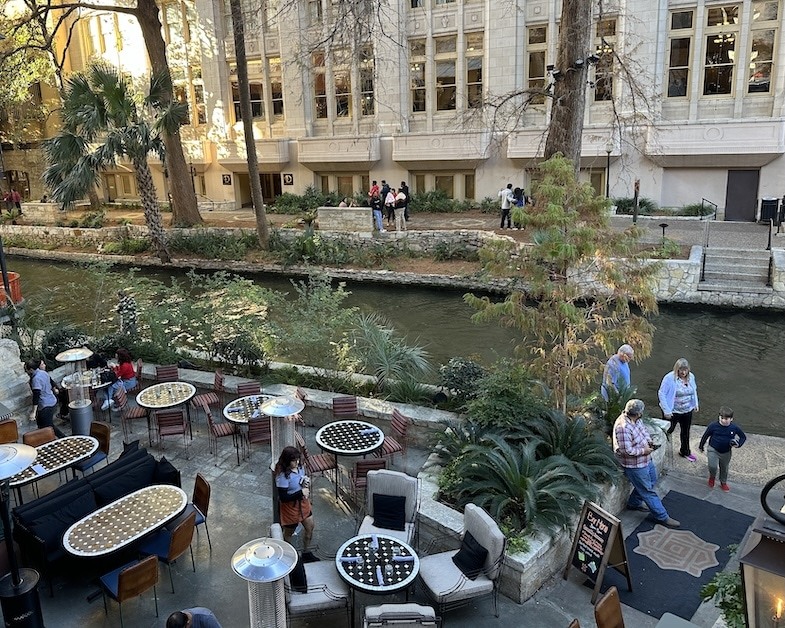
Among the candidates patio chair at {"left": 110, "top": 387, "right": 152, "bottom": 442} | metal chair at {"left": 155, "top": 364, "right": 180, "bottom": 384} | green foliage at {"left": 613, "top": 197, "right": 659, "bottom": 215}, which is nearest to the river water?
metal chair at {"left": 155, "top": 364, "right": 180, "bottom": 384}

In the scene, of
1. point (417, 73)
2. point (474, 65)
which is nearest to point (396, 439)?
point (474, 65)

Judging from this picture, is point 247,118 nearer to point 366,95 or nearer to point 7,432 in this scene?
point 366,95

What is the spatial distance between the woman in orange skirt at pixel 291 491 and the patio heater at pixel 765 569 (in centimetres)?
453

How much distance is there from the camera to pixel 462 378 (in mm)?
9305

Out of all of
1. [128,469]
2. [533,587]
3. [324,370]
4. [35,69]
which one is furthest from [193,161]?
[533,587]

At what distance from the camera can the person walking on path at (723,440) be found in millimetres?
7859

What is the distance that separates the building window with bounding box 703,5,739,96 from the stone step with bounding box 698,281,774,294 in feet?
33.5

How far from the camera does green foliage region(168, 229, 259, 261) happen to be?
955 inches

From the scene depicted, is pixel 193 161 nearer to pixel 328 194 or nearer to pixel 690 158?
pixel 328 194

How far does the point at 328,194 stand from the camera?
1243 inches

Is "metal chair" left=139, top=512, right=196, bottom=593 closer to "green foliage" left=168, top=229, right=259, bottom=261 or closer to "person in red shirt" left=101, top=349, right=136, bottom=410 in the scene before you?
"person in red shirt" left=101, top=349, right=136, bottom=410

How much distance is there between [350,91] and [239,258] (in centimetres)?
1125

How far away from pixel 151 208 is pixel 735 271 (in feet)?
64.0

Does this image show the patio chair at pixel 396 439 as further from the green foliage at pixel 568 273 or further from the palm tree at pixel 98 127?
the palm tree at pixel 98 127
